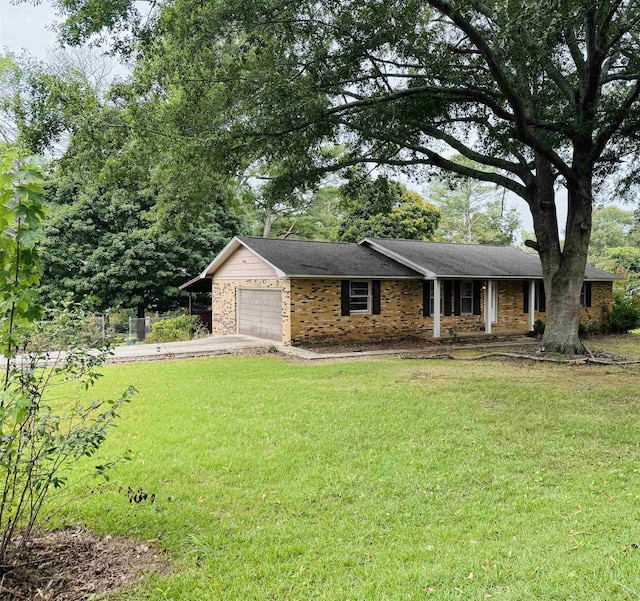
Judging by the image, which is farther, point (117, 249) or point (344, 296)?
A: point (117, 249)

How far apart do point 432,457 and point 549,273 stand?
423 inches

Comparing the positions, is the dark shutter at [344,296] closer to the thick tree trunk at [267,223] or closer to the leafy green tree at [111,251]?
the leafy green tree at [111,251]

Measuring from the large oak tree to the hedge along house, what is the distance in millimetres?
4101

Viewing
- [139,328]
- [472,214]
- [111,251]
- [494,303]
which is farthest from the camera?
[472,214]

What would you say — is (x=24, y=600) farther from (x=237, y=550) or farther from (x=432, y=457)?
(x=432, y=457)

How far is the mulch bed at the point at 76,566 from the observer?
9.53ft

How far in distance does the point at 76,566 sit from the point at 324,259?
48.9 feet

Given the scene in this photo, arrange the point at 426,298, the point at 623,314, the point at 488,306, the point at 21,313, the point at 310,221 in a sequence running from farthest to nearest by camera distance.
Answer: the point at 310,221 < the point at 623,314 < the point at 488,306 < the point at 426,298 < the point at 21,313

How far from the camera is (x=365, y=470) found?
5.00 meters

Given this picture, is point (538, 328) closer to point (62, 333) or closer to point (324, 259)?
point (324, 259)

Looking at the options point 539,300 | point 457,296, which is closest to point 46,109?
point 457,296

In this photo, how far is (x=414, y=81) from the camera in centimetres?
1231

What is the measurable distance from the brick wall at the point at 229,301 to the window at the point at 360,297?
2.44 m

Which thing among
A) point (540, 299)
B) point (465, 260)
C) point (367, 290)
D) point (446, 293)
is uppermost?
point (465, 260)
